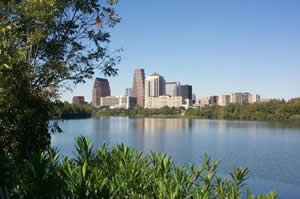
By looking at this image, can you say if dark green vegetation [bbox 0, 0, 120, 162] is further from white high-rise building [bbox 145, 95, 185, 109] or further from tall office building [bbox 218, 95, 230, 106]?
tall office building [bbox 218, 95, 230, 106]

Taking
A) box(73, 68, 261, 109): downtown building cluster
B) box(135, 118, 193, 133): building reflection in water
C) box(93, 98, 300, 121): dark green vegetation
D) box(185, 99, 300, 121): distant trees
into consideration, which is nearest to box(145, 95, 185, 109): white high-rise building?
box(73, 68, 261, 109): downtown building cluster

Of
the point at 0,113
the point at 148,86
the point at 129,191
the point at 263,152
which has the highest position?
the point at 148,86

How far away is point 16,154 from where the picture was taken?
4602mm

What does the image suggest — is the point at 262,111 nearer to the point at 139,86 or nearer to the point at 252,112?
the point at 252,112

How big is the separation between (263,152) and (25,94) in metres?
18.8

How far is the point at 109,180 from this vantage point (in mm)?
3469

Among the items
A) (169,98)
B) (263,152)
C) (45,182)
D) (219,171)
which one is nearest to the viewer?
(45,182)

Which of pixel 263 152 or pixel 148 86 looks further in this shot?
pixel 148 86

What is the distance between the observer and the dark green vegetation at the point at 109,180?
279cm

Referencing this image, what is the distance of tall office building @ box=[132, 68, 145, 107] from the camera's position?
18705 centimetres

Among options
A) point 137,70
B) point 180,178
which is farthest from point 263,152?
point 137,70

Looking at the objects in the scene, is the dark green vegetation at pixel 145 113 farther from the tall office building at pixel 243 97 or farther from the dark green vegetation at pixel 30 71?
the dark green vegetation at pixel 30 71

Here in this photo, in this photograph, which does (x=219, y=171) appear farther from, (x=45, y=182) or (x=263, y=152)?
(x=45, y=182)

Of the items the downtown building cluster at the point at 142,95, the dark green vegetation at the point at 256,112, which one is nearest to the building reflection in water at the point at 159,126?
the dark green vegetation at the point at 256,112
